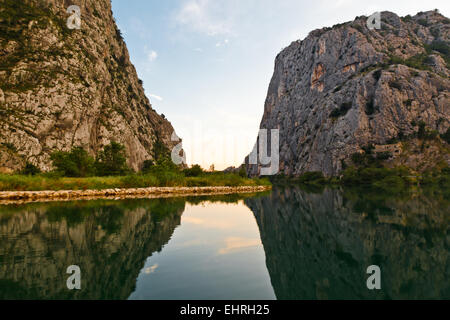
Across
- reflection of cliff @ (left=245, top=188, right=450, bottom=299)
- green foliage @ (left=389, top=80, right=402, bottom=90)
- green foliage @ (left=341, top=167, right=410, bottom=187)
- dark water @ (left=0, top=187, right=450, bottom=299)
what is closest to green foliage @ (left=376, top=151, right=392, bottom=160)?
green foliage @ (left=341, top=167, right=410, bottom=187)

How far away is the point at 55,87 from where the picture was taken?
65938mm

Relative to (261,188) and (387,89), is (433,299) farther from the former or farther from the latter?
(387,89)

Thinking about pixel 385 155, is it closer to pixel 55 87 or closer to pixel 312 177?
pixel 312 177

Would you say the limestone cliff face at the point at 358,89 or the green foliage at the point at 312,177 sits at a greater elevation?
the limestone cliff face at the point at 358,89

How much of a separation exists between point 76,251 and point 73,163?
42.6 m

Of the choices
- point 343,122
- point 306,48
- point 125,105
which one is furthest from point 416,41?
point 125,105

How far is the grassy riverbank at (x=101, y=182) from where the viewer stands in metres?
33.8

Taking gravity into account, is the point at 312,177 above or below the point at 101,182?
above

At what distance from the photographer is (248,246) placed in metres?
11.7

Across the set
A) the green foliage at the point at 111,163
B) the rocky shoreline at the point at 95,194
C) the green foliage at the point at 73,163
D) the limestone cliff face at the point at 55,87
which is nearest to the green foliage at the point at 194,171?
the rocky shoreline at the point at 95,194

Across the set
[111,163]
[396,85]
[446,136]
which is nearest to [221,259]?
[111,163]

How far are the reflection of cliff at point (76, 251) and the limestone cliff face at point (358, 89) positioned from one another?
9503 centimetres

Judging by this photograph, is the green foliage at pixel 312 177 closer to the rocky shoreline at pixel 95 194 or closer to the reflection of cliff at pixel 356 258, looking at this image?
the rocky shoreline at pixel 95 194

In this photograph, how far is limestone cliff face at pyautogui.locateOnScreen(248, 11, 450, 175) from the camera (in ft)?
309
